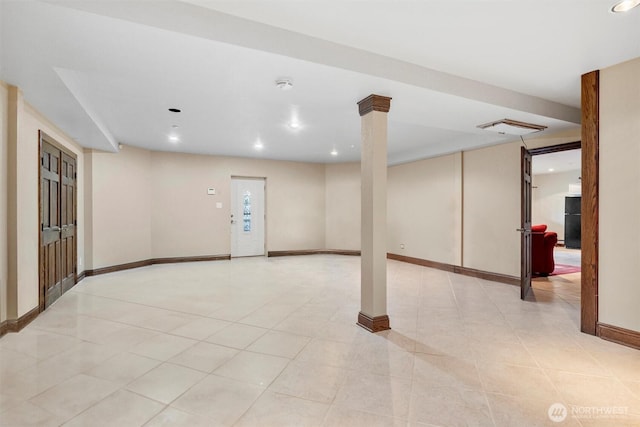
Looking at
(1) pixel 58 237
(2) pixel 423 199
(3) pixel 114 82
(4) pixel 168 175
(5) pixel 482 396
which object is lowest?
(5) pixel 482 396

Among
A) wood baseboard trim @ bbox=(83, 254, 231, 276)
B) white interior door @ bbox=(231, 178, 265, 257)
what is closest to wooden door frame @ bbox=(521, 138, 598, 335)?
white interior door @ bbox=(231, 178, 265, 257)

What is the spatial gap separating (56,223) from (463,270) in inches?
266

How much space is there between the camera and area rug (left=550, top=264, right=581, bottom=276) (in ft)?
21.6

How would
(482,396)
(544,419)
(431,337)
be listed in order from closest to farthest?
(544,419) → (482,396) → (431,337)

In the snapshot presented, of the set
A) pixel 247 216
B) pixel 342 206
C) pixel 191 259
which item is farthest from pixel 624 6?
pixel 191 259

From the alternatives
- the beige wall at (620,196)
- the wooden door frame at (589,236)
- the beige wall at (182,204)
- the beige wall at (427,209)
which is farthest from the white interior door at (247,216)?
the beige wall at (620,196)

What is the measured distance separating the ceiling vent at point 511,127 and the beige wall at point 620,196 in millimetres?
1130

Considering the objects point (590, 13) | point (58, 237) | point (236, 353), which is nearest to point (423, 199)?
point (590, 13)

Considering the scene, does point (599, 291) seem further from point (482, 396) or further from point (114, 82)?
point (114, 82)

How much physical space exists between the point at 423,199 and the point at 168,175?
574cm

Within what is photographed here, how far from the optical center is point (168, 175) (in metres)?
7.42

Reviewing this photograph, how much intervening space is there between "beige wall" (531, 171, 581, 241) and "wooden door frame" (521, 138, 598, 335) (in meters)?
8.77

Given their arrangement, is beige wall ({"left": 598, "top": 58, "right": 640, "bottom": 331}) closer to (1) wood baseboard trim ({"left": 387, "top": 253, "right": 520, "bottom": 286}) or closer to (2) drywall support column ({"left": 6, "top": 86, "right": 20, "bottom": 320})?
(1) wood baseboard trim ({"left": 387, "top": 253, "right": 520, "bottom": 286})

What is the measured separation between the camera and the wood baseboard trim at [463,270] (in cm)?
556
